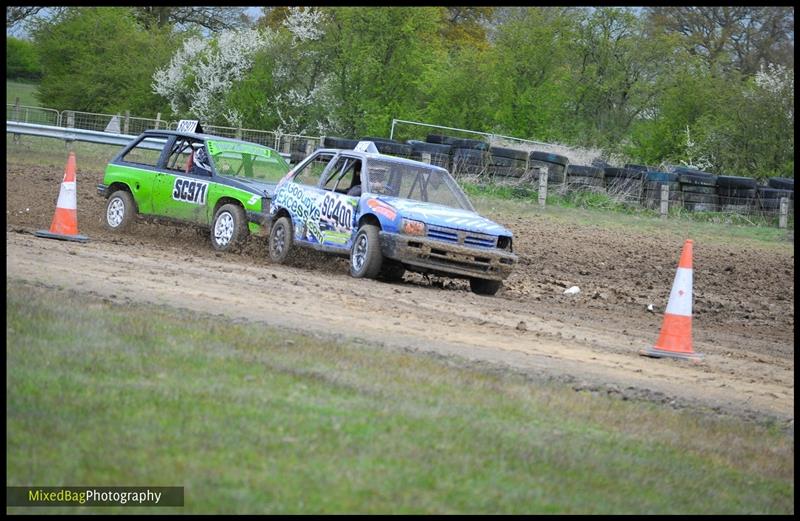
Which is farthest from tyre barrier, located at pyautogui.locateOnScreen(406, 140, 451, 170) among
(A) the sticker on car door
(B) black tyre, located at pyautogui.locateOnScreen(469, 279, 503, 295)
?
(B) black tyre, located at pyautogui.locateOnScreen(469, 279, 503, 295)

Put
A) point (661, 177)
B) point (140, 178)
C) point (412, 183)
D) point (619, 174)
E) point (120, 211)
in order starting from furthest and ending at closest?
1. point (619, 174)
2. point (661, 177)
3. point (120, 211)
4. point (140, 178)
5. point (412, 183)

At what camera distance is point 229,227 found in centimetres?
1545

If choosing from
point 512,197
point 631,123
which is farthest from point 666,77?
point 512,197

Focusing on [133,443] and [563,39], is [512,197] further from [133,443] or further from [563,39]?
[133,443]

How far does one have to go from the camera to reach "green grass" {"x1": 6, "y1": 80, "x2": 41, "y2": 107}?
54.8 metres

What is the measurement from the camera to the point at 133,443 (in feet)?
16.9

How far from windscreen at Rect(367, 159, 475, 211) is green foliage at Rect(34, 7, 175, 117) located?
37.0 meters

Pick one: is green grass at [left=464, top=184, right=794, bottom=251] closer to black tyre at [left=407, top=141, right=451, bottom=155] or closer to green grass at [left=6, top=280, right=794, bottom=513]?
black tyre at [left=407, top=141, right=451, bottom=155]

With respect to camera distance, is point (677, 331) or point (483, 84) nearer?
point (677, 331)

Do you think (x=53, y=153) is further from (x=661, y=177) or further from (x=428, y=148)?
(x=661, y=177)

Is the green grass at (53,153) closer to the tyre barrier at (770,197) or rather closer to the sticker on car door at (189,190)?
the sticker on car door at (189,190)

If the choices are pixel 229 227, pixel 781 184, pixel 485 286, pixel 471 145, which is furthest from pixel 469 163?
pixel 485 286

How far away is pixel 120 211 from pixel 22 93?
158 feet

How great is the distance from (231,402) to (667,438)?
251 cm
